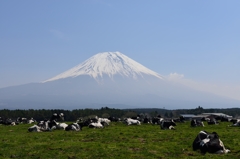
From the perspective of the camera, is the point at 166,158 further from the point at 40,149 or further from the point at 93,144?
the point at 40,149

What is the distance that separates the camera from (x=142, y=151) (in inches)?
577

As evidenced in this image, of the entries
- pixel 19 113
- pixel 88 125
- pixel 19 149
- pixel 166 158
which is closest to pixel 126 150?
pixel 166 158

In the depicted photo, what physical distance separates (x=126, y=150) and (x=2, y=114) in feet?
288

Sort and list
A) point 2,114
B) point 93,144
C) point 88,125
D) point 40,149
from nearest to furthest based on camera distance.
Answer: point 40,149, point 93,144, point 88,125, point 2,114

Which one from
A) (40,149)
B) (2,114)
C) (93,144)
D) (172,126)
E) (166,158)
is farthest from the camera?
(2,114)

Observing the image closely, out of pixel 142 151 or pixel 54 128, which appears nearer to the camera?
pixel 142 151

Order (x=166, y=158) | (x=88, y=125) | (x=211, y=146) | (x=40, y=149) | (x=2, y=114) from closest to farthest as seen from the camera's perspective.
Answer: (x=166, y=158), (x=211, y=146), (x=40, y=149), (x=88, y=125), (x=2, y=114)

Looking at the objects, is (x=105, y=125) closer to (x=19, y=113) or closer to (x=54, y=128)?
(x=54, y=128)

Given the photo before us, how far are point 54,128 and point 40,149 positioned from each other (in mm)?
11623

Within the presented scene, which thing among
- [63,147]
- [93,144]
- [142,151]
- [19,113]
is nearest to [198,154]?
[142,151]

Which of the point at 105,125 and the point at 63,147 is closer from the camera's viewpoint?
the point at 63,147

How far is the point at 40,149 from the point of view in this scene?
15.4 metres

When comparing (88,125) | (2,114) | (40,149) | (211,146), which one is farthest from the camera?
(2,114)

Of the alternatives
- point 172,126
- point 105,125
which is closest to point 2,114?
point 105,125
